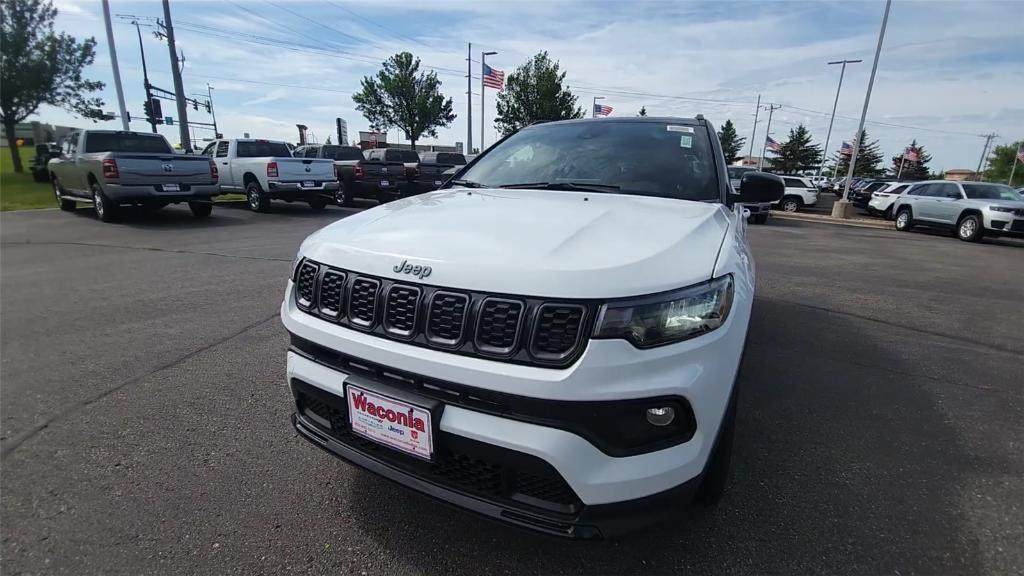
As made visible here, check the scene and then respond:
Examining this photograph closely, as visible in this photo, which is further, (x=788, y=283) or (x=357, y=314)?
(x=788, y=283)

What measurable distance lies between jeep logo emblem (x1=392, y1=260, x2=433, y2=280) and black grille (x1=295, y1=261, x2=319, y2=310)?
47 cm

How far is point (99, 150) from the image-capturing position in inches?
395

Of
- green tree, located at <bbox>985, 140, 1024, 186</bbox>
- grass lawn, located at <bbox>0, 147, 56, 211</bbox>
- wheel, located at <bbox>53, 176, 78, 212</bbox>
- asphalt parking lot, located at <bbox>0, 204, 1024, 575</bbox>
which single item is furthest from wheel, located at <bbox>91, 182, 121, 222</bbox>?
green tree, located at <bbox>985, 140, 1024, 186</bbox>

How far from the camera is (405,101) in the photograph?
1363 inches

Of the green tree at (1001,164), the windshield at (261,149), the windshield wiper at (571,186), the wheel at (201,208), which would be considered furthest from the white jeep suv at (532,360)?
the green tree at (1001,164)

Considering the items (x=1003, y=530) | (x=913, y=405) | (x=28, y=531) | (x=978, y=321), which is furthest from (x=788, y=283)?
(x=28, y=531)

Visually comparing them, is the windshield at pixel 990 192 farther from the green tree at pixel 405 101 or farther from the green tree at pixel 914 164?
the green tree at pixel 914 164

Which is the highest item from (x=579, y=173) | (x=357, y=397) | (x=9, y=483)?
(x=579, y=173)

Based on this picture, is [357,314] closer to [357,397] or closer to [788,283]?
[357,397]

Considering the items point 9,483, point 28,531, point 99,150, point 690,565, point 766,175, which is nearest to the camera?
point 690,565

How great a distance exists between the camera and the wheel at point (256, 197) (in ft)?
40.7

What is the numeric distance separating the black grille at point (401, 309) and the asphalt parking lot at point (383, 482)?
829 mm

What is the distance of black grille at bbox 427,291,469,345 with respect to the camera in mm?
1491

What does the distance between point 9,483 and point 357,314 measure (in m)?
1.98
